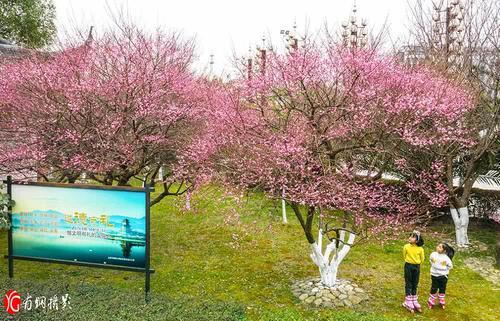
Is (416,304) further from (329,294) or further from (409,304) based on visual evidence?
(329,294)

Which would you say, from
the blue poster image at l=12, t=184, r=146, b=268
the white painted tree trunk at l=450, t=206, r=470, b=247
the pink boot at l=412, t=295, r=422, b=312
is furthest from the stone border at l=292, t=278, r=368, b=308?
the white painted tree trunk at l=450, t=206, r=470, b=247

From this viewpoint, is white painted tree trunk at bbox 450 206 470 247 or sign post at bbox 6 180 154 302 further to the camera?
white painted tree trunk at bbox 450 206 470 247

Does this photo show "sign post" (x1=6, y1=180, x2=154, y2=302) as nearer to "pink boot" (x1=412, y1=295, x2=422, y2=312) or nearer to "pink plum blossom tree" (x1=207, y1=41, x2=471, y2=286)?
"pink plum blossom tree" (x1=207, y1=41, x2=471, y2=286)

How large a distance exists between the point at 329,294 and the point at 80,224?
479 centimetres

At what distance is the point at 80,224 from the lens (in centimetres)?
749

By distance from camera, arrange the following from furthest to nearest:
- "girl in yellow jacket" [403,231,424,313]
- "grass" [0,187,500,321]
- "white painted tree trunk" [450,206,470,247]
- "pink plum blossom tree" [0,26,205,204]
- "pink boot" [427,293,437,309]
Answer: "white painted tree trunk" [450,206,470,247] → "pink plum blossom tree" [0,26,205,204] → "pink boot" [427,293,437,309] → "girl in yellow jacket" [403,231,424,313] → "grass" [0,187,500,321]

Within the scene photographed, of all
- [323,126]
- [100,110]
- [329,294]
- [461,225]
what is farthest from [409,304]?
[100,110]

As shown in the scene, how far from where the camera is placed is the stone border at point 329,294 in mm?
7504

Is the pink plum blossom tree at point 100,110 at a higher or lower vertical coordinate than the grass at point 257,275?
higher

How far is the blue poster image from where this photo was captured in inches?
286

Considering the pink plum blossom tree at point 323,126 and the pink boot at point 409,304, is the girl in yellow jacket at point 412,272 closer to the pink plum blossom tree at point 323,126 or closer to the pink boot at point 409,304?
the pink boot at point 409,304

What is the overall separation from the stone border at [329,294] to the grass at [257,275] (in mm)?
206

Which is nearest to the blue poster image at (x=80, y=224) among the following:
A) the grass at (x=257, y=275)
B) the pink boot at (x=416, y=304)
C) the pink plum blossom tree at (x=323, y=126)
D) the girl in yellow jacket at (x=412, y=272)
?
the grass at (x=257, y=275)

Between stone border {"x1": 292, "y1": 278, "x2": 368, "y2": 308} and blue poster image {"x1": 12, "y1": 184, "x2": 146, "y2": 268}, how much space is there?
10.1 ft
